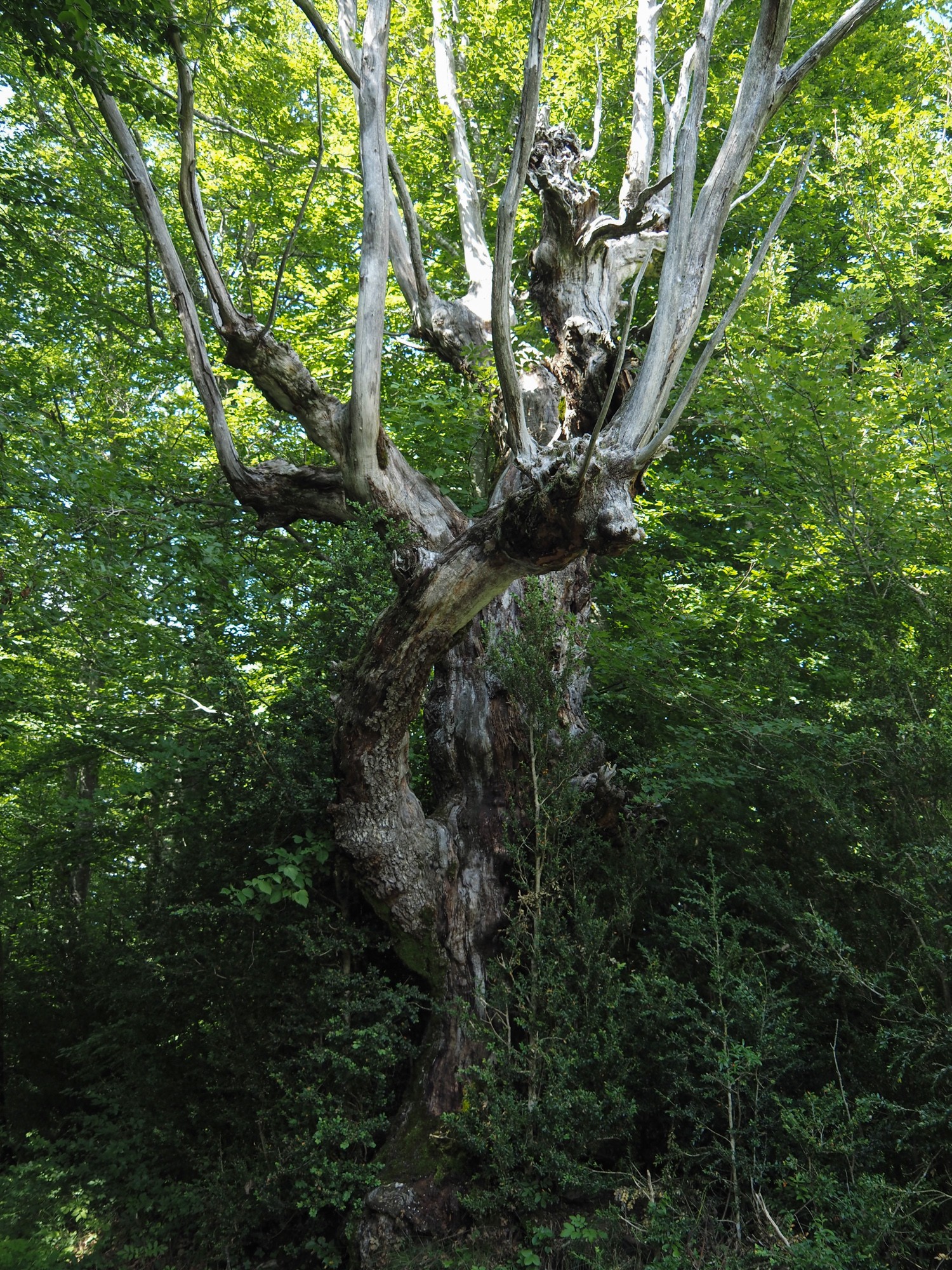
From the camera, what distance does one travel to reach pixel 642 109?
20.9ft

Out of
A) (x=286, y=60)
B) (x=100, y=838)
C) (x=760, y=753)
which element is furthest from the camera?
(x=286, y=60)

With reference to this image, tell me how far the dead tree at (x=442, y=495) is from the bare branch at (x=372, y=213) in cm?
1

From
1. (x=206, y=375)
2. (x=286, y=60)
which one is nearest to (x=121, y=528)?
(x=206, y=375)

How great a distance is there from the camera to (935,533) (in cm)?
501

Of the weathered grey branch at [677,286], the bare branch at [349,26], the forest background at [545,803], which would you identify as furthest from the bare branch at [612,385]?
the bare branch at [349,26]

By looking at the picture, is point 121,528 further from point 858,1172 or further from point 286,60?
point 286,60

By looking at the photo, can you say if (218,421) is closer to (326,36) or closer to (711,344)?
(326,36)

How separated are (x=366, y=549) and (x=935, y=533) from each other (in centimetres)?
347

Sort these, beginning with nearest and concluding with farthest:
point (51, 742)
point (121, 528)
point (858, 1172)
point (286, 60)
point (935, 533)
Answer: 1. point (858, 1172)
2. point (935, 533)
3. point (121, 528)
4. point (51, 742)
5. point (286, 60)

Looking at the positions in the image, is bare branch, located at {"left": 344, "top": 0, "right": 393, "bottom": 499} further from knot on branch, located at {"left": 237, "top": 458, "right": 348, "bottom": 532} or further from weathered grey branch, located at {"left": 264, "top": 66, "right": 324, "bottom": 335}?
knot on branch, located at {"left": 237, "top": 458, "right": 348, "bottom": 532}

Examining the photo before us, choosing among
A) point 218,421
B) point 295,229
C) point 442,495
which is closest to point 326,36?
point 295,229

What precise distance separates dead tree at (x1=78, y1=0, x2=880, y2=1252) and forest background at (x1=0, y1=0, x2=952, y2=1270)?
0.84 ft

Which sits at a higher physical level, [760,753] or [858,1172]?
[760,753]

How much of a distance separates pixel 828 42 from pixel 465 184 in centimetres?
430
